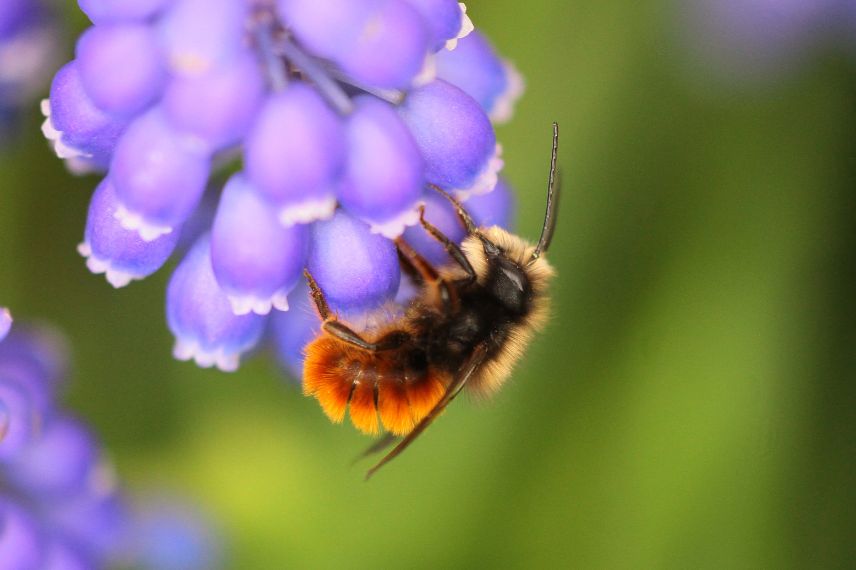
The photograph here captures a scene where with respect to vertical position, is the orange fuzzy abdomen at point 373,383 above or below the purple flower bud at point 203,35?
below

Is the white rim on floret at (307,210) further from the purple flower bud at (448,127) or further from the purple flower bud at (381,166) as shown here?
the purple flower bud at (448,127)

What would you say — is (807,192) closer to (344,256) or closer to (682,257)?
(682,257)

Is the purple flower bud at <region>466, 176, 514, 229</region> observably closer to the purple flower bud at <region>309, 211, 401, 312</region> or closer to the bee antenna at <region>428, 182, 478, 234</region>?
the bee antenna at <region>428, 182, 478, 234</region>

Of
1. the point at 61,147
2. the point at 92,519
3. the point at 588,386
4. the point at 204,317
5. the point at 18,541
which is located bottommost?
the point at 92,519

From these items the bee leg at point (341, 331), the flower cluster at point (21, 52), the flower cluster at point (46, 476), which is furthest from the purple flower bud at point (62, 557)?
the flower cluster at point (21, 52)

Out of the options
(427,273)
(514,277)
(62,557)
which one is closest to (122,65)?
(427,273)

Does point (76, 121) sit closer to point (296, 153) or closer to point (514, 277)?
point (296, 153)
